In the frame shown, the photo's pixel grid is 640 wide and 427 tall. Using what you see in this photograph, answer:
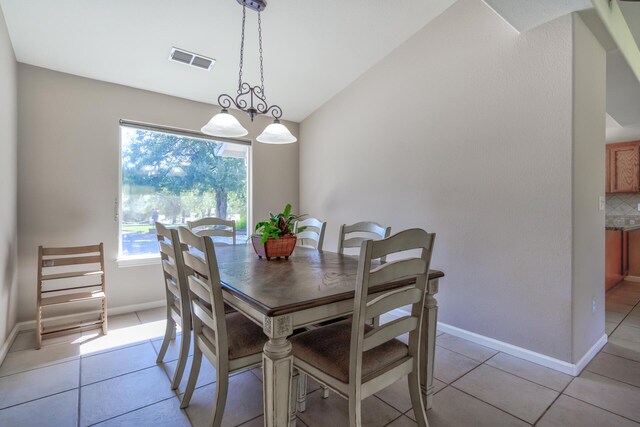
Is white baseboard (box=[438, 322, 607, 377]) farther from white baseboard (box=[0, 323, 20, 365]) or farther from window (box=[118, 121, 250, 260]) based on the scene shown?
white baseboard (box=[0, 323, 20, 365])

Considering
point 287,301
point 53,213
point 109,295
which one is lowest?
point 109,295

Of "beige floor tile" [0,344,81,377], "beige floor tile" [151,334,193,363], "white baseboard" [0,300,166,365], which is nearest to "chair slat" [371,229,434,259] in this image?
"beige floor tile" [151,334,193,363]

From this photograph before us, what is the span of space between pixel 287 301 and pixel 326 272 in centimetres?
54

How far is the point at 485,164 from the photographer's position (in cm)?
246

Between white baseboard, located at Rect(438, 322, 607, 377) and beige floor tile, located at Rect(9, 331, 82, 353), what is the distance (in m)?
3.19

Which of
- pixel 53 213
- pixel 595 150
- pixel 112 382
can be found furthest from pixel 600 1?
pixel 53 213

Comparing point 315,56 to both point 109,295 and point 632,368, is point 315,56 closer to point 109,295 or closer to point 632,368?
point 109,295

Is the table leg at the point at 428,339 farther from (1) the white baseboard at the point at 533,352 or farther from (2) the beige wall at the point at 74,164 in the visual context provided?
(2) the beige wall at the point at 74,164

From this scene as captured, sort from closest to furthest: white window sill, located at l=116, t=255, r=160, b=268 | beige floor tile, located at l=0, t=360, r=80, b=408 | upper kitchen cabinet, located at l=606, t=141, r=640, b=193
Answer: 1. beige floor tile, located at l=0, t=360, r=80, b=408
2. white window sill, located at l=116, t=255, r=160, b=268
3. upper kitchen cabinet, located at l=606, t=141, r=640, b=193

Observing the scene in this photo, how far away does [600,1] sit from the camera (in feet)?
6.56

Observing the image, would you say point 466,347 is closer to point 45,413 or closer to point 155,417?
point 155,417

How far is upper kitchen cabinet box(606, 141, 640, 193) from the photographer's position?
4.58 metres

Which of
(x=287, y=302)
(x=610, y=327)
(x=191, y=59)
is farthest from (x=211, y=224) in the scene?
(x=610, y=327)

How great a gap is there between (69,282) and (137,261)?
1.86 ft
